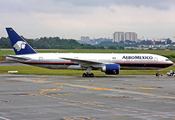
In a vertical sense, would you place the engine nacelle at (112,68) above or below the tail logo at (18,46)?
below

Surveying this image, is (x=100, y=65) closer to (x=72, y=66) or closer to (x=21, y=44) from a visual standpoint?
(x=72, y=66)

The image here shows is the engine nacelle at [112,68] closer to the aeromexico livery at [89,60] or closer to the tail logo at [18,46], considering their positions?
the aeromexico livery at [89,60]

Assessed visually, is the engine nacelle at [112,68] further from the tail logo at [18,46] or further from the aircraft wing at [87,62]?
the tail logo at [18,46]

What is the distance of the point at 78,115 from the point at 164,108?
576 cm

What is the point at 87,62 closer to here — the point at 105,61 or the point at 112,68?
the point at 105,61

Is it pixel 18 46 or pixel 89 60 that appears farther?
pixel 18 46

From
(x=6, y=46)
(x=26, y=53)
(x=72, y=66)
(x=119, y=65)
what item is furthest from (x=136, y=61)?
(x=6, y=46)

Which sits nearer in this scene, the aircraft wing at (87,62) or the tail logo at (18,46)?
the aircraft wing at (87,62)

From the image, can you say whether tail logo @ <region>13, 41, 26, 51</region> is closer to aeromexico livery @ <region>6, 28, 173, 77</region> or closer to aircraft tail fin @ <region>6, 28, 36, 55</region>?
aircraft tail fin @ <region>6, 28, 36, 55</region>

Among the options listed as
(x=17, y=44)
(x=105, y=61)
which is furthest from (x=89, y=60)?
(x=17, y=44)

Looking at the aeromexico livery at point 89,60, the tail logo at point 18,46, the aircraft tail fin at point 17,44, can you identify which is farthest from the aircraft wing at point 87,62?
the tail logo at point 18,46

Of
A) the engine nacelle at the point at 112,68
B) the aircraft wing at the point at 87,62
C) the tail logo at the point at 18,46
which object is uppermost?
the tail logo at the point at 18,46

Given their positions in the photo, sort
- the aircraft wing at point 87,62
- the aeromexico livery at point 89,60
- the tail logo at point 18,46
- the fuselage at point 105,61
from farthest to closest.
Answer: the tail logo at point 18,46, the fuselage at point 105,61, the aeromexico livery at point 89,60, the aircraft wing at point 87,62

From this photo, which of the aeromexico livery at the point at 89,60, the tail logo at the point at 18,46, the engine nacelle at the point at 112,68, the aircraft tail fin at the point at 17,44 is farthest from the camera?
the tail logo at the point at 18,46
